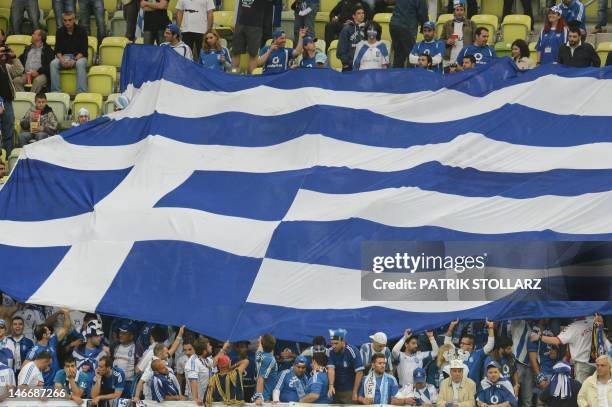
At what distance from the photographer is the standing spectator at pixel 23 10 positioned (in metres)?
27.6

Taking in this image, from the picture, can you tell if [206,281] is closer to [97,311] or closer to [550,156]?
[97,311]

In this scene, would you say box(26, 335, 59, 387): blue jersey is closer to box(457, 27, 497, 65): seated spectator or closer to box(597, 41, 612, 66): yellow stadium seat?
box(457, 27, 497, 65): seated spectator

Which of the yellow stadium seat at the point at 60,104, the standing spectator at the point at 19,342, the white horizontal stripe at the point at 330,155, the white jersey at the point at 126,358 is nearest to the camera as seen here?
the white jersey at the point at 126,358

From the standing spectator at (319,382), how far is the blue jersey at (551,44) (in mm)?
6043

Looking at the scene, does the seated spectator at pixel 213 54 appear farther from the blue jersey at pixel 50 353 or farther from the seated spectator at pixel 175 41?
the blue jersey at pixel 50 353

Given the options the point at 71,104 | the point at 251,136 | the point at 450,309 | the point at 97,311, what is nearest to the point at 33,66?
the point at 71,104

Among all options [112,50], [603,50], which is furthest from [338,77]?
[112,50]

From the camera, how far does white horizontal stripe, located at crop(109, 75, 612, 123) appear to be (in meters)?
22.0

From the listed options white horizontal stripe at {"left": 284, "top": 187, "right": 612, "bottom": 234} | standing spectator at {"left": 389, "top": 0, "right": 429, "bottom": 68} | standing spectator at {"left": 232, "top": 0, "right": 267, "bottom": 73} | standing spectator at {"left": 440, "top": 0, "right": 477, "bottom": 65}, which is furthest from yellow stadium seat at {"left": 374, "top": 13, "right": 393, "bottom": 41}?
white horizontal stripe at {"left": 284, "top": 187, "right": 612, "bottom": 234}

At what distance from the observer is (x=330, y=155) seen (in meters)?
21.9

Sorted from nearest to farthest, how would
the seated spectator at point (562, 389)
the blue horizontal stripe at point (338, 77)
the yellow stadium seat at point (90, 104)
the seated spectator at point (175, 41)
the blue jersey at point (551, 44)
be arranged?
the seated spectator at point (562, 389), the blue horizontal stripe at point (338, 77), the blue jersey at point (551, 44), the seated spectator at point (175, 41), the yellow stadium seat at point (90, 104)

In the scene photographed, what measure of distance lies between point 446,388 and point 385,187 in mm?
2750

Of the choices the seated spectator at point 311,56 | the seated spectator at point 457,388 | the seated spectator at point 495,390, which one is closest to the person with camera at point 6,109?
the seated spectator at point 311,56

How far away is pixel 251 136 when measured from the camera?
2248 centimetres
